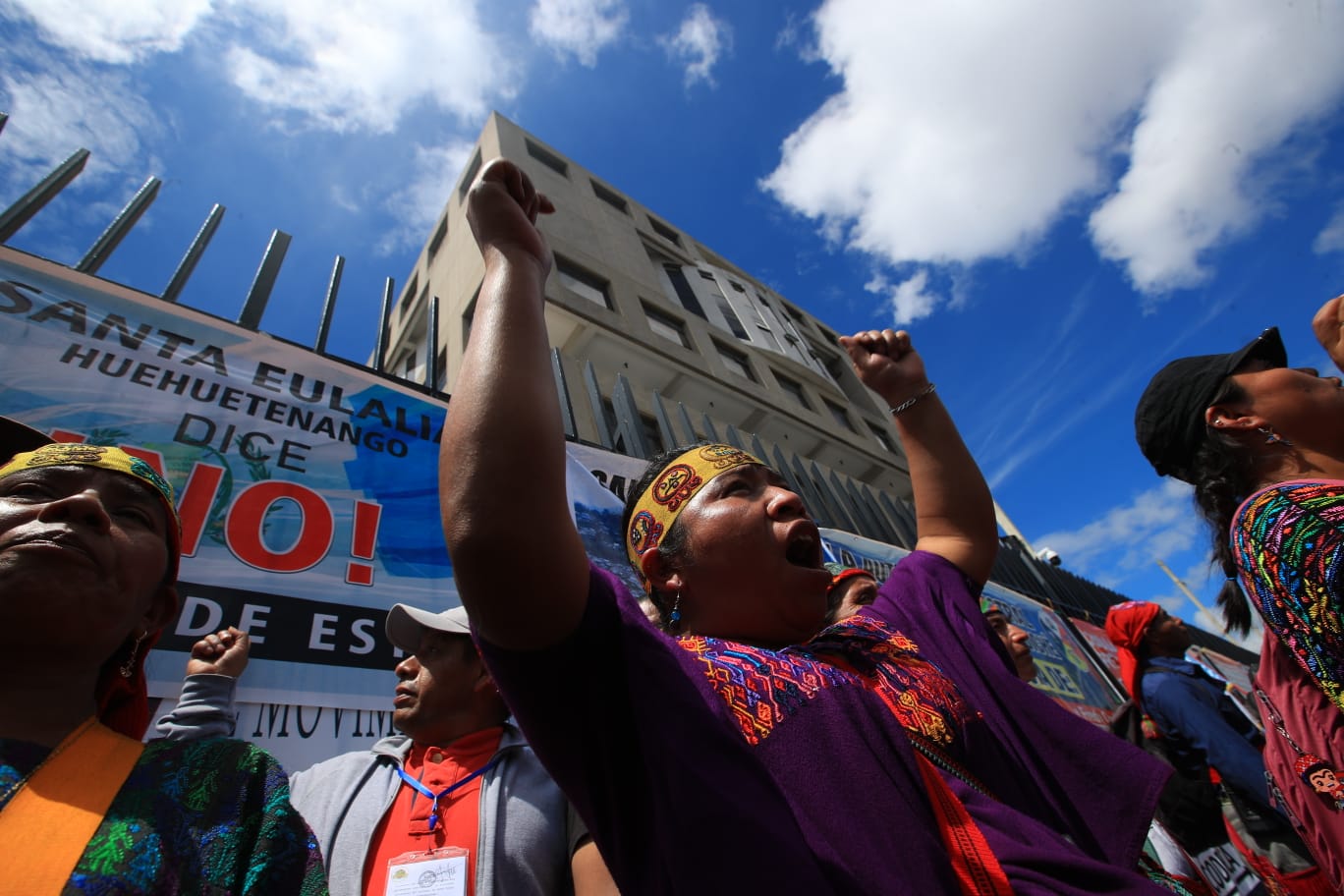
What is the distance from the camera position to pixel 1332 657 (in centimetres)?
123

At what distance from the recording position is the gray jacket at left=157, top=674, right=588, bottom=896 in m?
1.51

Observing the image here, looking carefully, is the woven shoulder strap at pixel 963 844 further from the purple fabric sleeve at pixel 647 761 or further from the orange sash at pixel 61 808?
the orange sash at pixel 61 808

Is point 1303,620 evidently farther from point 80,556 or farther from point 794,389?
point 794,389

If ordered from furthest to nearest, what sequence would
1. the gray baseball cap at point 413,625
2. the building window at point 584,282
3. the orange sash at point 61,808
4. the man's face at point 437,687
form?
the building window at point 584,282, the gray baseball cap at point 413,625, the man's face at point 437,687, the orange sash at point 61,808

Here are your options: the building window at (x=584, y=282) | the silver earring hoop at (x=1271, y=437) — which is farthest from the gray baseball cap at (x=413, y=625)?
the building window at (x=584, y=282)

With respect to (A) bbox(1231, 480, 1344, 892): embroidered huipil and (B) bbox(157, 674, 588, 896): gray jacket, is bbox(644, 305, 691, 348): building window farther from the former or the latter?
(A) bbox(1231, 480, 1344, 892): embroidered huipil

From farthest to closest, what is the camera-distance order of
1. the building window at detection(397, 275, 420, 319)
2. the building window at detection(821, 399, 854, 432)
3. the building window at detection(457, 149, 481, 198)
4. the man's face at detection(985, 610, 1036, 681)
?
the building window at detection(821, 399, 854, 432) → the building window at detection(397, 275, 420, 319) → the building window at detection(457, 149, 481, 198) → the man's face at detection(985, 610, 1036, 681)

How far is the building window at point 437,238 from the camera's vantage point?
48.0ft

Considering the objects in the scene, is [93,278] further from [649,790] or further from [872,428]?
[872,428]

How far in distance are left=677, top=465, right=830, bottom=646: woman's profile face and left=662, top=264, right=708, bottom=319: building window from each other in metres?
12.3

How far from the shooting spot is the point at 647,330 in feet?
34.1

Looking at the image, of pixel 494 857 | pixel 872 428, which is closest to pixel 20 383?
pixel 494 857

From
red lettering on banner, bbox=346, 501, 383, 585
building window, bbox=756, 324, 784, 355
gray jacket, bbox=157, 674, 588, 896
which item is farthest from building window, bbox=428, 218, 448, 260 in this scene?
gray jacket, bbox=157, 674, 588, 896

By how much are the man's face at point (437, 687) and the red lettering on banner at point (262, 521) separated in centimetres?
59
